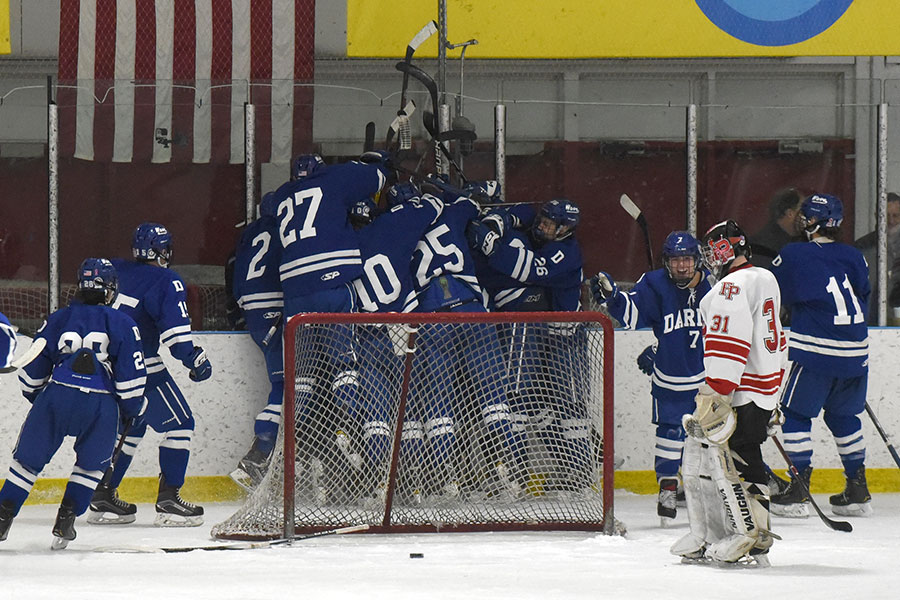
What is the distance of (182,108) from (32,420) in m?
2.02

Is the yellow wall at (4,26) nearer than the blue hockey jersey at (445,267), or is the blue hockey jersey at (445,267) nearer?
the blue hockey jersey at (445,267)

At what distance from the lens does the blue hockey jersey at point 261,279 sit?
6309mm

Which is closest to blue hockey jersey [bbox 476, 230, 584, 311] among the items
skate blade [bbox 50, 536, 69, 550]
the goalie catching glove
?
the goalie catching glove

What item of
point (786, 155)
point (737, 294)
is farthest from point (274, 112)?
point (737, 294)

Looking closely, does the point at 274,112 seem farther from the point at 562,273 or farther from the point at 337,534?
the point at 337,534

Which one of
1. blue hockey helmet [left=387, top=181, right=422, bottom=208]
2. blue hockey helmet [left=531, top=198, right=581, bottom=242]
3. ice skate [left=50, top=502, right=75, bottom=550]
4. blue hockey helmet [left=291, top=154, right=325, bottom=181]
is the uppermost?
blue hockey helmet [left=291, top=154, right=325, bottom=181]

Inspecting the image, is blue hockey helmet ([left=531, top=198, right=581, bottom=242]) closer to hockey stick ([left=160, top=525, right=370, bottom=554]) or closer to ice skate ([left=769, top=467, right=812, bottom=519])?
ice skate ([left=769, top=467, right=812, bottom=519])

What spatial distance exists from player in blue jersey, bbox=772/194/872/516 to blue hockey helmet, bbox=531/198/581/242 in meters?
0.95

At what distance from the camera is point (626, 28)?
6.98 m

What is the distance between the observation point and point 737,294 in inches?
175

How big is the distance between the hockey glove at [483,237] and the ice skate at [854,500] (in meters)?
1.76

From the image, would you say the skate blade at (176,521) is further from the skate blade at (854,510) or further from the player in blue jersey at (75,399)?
the skate blade at (854,510)

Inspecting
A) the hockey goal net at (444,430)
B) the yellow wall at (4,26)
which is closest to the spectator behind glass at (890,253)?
the hockey goal net at (444,430)

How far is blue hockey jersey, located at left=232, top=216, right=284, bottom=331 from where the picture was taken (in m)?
6.31
